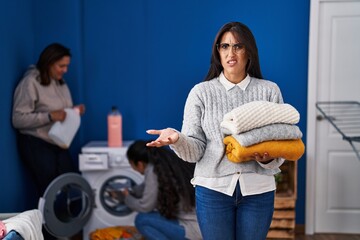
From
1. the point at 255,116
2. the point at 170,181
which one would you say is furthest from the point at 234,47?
the point at 170,181

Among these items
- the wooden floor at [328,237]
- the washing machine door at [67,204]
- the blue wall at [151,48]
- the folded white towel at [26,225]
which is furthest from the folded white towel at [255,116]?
the wooden floor at [328,237]

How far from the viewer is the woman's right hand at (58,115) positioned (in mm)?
3479

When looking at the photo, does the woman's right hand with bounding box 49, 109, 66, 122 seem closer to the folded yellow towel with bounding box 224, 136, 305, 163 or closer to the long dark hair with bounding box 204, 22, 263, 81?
the long dark hair with bounding box 204, 22, 263, 81

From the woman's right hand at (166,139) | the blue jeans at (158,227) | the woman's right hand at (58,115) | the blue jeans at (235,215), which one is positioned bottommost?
the blue jeans at (158,227)

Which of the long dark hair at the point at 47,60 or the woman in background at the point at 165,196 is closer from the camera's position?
the woman in background at the point at 165,196

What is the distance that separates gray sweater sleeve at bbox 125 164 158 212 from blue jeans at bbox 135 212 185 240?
0.06 metres

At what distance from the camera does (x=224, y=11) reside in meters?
4.04

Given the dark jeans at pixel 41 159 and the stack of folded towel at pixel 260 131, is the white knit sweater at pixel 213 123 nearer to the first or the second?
the stack of folded towel at pixel 260 131

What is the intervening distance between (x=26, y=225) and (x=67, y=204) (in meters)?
1.32

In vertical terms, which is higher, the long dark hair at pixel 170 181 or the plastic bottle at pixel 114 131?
the plastic bottle at pixel 114 131

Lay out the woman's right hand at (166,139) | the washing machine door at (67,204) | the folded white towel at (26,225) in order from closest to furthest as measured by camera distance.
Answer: the woman's right hand at (166,139), the folded white towel at (26,225), the washing machine door at (67,204)

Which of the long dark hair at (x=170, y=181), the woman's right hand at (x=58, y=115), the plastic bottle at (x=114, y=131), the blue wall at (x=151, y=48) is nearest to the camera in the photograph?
the long dark hair at (x=170, y=181)

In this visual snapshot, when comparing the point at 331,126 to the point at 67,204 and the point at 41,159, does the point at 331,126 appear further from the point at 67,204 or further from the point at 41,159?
the point at 41,159

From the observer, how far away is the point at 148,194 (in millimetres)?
3295
